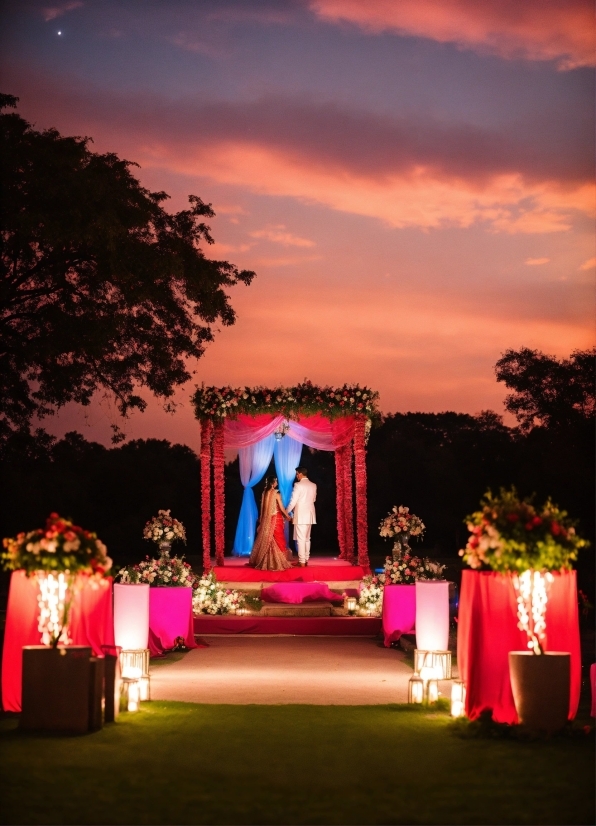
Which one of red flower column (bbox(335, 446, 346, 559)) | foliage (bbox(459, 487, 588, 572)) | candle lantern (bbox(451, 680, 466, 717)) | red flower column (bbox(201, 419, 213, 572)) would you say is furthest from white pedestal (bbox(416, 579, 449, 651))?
red flower column (bbox(335, 446, 346, 559))

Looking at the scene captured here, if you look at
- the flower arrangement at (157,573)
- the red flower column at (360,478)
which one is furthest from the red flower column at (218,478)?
the flower arrangement at (157,573)

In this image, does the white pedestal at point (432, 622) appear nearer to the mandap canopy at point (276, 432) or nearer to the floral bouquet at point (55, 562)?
the floral bouquet at point (55, 562)

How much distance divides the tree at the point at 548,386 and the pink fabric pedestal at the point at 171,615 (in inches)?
811

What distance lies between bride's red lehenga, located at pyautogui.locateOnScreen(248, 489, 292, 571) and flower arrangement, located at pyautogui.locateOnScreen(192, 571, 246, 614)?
1.41 m

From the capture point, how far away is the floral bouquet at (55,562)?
9219 mm

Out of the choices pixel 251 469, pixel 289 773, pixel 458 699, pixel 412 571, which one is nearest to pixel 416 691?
pixel 458 699

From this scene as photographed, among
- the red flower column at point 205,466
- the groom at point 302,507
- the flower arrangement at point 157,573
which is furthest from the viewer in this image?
the groom at point 302,507

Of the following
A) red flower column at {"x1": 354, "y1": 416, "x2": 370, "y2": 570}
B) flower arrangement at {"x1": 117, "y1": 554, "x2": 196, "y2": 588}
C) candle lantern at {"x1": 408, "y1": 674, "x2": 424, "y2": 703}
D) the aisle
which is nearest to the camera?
candle lantern at {"x1": 408, "y1": 674, "x2": 424, "y2": 703}

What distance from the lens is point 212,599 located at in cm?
1856

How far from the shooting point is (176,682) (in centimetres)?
1223

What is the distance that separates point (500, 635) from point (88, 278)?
15.9 metres

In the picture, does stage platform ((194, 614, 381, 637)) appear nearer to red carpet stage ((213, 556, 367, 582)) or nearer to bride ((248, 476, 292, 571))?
red carpet stage ((213, 556, 367, 582))

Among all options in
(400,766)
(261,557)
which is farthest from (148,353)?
(400,766)

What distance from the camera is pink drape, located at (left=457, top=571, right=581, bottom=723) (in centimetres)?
917
